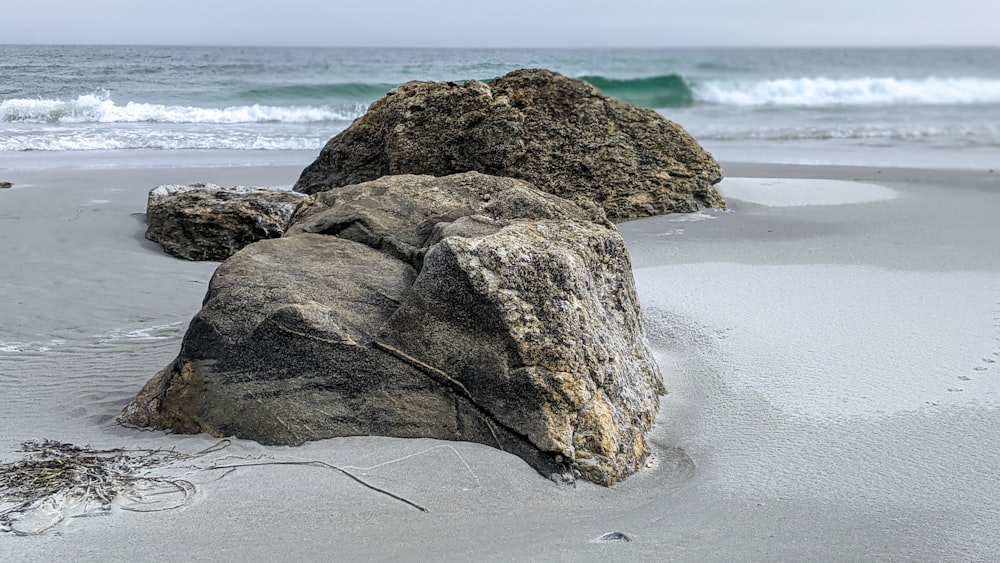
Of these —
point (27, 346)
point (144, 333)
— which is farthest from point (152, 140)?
point (27, 346)

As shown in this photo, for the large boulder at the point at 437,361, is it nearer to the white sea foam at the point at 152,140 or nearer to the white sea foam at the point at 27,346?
the white sea foam at the point at 27,346

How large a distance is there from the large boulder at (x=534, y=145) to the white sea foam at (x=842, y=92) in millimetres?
22078

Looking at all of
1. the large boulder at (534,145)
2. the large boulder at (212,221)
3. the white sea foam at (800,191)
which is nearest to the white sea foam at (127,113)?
the large boulder at (212,221)

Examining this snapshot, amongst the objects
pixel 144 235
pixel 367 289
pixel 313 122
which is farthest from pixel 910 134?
pixel 367 289

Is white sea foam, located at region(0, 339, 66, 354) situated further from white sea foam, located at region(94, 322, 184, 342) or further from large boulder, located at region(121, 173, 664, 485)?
large boulder, located at region(121, 173, 664, 485)

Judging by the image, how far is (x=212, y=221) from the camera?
6.75 meters

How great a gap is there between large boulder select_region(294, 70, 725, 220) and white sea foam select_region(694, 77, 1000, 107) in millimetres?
22078

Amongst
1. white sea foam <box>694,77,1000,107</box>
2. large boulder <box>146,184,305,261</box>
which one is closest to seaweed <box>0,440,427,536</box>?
large boulder <box>146,184,305,261</box>

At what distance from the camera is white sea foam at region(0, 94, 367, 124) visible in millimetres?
8952

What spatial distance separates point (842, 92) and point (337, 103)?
70.3 feet

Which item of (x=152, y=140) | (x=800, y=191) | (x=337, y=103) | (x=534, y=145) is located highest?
(x=534, y=145)

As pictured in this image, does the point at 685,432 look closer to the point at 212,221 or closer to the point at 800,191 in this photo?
the point at 212,221

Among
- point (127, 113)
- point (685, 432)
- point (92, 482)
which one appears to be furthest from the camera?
point (127, 113)

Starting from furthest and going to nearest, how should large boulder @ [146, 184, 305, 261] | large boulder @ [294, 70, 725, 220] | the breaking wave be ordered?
1. the breaking wave
2. large boulder @ [294, 70, 725, 220]
3. large boulder @ [146, 184, 305, 261]
